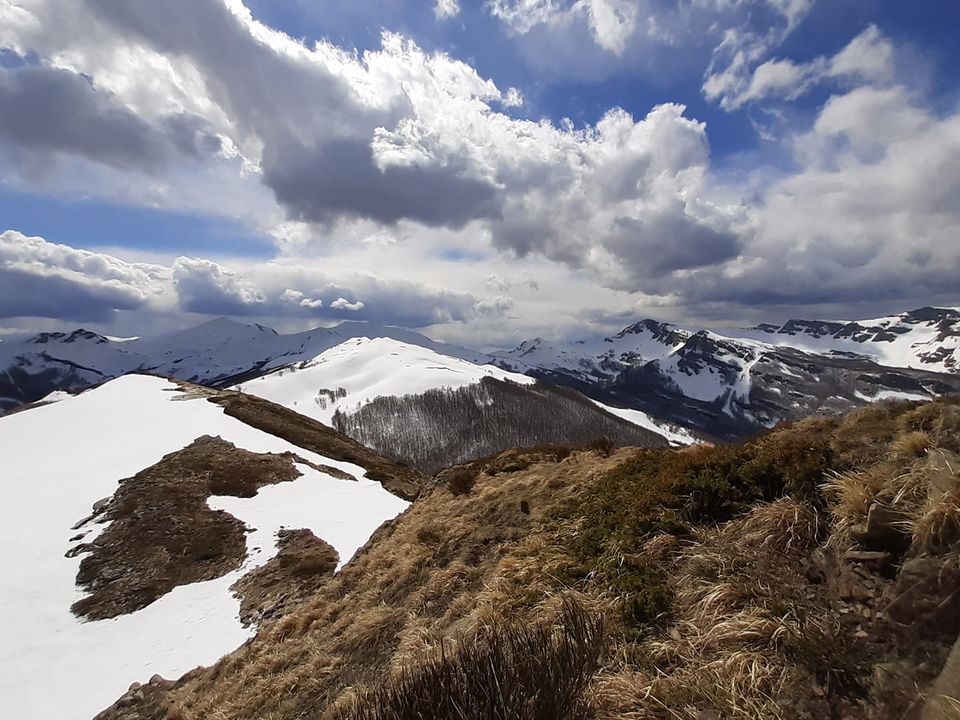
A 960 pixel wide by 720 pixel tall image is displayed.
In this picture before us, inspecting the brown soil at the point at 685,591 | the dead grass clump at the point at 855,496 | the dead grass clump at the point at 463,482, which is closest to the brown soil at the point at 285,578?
the brown soil at the point at 685,591

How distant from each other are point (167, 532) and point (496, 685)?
27449mm

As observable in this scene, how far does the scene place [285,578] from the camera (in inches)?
722

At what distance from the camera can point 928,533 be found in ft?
14.3

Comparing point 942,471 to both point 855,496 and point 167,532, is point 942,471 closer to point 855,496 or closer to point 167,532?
point 855,496

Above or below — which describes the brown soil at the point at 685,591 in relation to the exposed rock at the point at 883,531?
below

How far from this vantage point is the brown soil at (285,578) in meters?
15.7

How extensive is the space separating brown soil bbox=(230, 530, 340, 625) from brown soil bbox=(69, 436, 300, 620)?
2.39 m

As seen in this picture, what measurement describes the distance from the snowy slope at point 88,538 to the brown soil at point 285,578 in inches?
23.5

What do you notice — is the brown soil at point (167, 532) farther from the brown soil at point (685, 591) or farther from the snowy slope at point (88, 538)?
the brown soil at point (685, 591)

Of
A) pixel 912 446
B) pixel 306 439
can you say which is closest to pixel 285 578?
pixel 912 446

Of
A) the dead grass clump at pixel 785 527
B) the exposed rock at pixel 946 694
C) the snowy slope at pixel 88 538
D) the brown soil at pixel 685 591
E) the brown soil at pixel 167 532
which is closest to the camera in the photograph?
the exposed rock at pixel 946 694

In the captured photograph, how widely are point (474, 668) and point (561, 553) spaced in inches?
174

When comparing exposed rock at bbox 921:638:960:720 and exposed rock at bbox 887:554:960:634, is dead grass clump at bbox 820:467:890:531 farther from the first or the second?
exposed rock at bbox 921:638:960:720

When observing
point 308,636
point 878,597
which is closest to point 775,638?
point 878,597
